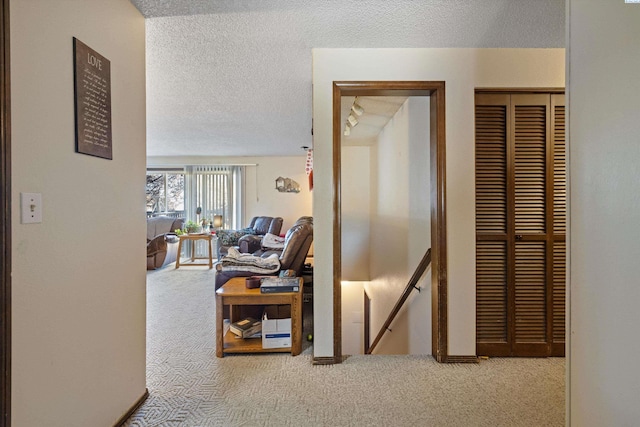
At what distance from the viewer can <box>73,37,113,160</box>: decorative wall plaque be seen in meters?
1.35

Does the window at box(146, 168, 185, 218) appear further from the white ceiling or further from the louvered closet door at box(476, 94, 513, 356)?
the louvered closet door at box(476, 94, 513, 356)

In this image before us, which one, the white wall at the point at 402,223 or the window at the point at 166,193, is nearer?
the white wall at the point at 402,223

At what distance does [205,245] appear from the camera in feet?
23.9

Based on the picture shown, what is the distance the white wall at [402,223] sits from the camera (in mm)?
2766

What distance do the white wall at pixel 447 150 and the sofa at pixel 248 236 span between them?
3345 mm

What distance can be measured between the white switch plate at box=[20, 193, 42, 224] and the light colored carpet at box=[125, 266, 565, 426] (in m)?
1.18

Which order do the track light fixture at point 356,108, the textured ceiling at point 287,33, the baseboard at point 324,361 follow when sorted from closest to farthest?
the textured ceiling at point 287,33
the baseboard at point 324,361
the track light fixture at point 356,108

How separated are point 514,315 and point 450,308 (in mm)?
514

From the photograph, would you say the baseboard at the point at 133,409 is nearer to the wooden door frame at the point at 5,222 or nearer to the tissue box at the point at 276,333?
the wooden door frame at the point at 5,222

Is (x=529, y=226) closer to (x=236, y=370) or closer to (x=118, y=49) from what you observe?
(x=236, y=370)

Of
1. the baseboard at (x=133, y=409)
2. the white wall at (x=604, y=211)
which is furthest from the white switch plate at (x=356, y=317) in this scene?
the white wall at (x=604, y=211)

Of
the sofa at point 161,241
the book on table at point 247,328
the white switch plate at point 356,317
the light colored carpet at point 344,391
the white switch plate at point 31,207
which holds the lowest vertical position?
the white switch plate at point 356,317

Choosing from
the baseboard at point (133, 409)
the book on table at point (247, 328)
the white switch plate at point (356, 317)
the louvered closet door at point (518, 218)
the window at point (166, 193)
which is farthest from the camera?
the window at point (166, 193)

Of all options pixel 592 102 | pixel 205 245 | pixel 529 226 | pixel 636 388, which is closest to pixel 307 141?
pixel 205 245
